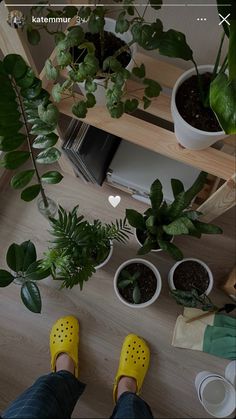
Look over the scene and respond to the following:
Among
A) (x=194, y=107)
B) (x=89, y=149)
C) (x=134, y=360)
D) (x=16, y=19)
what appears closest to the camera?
(x=16, y=19)

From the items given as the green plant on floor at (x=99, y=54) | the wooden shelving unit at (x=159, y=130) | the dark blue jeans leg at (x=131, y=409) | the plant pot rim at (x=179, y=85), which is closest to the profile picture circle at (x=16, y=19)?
the green plant on floor at (x=99, y=54)

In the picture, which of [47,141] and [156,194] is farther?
[156,194]

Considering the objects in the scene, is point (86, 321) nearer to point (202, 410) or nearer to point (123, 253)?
point (123, 253)

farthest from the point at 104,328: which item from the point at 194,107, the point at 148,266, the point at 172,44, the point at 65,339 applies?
the point at 172,44

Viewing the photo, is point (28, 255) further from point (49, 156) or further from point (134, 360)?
point (134, 360)

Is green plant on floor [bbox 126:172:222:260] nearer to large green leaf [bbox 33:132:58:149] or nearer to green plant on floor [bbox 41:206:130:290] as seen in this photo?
green plant on floor [bbox 41:206:130:290]

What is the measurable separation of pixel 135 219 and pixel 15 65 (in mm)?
561

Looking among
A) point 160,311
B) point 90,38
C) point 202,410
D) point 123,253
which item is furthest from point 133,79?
point 202,410

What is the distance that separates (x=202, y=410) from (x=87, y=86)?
1159mm

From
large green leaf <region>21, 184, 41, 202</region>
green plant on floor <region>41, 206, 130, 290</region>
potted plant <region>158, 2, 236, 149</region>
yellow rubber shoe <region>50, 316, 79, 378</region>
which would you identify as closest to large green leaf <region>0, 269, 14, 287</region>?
green plant on floor <region>41, 206, 130, 290</region>

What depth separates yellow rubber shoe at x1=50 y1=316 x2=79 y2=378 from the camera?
132 centimetres

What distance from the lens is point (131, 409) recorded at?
1.04 meters

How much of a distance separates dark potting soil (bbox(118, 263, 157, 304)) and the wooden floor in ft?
0.41

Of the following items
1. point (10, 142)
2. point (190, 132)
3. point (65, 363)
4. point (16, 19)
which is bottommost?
point (65, 363)
